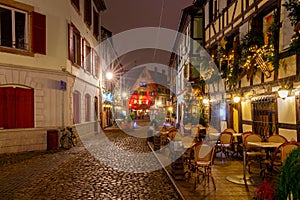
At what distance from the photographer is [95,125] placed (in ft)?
78.0

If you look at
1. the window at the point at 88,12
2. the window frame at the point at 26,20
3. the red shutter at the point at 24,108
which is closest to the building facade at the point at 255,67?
the window at the point at 88,12

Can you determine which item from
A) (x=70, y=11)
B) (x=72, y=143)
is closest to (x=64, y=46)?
(x=70, y=11)

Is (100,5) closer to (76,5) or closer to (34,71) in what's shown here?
(76,5)

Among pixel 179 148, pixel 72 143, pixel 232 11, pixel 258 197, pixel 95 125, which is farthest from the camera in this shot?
pixel 95 125

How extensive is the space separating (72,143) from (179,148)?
8004 mm

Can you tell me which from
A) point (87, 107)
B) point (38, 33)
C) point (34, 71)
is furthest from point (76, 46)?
point (87, 107)

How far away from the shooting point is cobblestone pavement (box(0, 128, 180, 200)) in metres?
6.80

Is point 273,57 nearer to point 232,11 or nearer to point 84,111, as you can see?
point 232,11

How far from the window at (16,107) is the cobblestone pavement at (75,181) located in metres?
2.48

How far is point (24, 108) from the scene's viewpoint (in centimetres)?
1370

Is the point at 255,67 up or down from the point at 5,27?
down

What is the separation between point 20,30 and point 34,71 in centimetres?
200

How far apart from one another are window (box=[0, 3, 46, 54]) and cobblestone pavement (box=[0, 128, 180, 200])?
540cm

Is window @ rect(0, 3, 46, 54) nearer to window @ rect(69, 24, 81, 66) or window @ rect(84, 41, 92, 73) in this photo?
window @ rect(69, 24, 81, 66)
